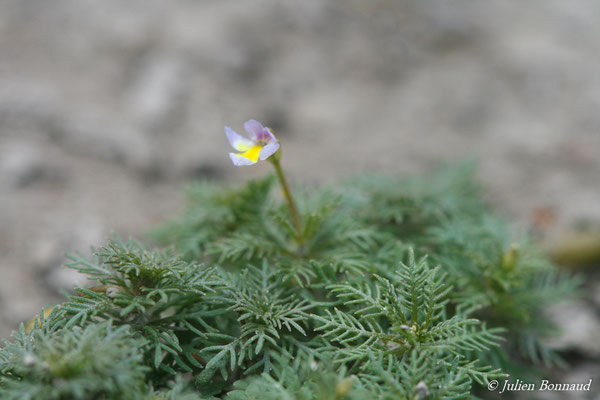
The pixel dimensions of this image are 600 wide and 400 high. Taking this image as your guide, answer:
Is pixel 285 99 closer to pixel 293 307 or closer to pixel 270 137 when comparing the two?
pixel 270 137

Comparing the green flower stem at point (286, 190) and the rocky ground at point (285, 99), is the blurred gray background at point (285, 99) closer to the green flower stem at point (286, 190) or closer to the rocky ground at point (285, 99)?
the rocky ground at point (285, 99)

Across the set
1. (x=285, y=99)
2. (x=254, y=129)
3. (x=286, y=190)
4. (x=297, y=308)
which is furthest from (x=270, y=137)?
(x=285, y=99)

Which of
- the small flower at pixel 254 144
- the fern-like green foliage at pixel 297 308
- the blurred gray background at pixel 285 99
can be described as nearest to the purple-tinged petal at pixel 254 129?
the small flower at pixel 254 144

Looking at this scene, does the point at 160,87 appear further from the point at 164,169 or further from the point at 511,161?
→ the point at 511,161

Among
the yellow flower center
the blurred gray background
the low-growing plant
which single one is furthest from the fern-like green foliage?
the blurred gray background

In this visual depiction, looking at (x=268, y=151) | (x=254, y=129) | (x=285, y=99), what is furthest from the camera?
(x=285, y=99)
